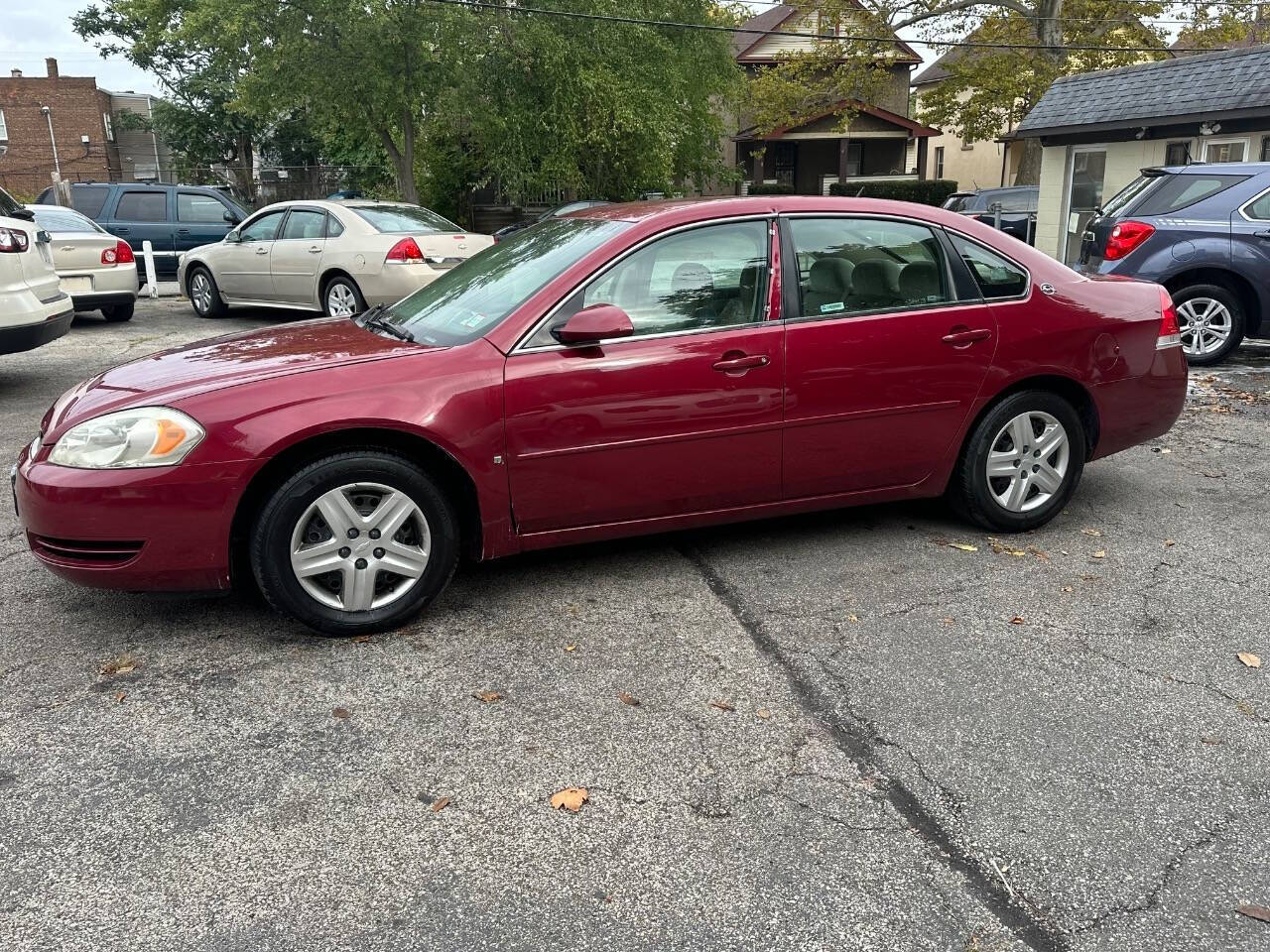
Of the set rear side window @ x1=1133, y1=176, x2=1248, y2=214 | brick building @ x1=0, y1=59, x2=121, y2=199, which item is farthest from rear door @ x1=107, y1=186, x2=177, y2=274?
brick building @ x1=0, y1=59, x2=121, y2=199

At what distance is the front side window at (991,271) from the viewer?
476 centimetres

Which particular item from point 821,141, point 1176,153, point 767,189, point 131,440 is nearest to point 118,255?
point 131,440

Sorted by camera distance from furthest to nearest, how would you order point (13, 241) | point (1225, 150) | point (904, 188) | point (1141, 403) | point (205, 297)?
point (904, 188), point (1225, 150), point (205, 297), point (13, 241), point (1141, 403)

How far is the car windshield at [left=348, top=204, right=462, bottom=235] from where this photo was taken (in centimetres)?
1155

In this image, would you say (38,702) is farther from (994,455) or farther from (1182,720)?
(994,455)

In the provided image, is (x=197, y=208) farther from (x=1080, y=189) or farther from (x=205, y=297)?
(x=1080, y=189)

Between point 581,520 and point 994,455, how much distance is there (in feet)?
6.52

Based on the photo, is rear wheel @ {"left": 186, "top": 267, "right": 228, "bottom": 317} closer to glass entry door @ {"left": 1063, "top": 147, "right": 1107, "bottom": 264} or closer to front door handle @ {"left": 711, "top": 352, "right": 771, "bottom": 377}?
front door handle @ {"left": 711, "top": 352, "right": 771, "bottom": 377}

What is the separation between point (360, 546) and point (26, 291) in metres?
5.24

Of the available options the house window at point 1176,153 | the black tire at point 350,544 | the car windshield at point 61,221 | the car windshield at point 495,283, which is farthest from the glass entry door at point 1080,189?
the black tire at point 350,544

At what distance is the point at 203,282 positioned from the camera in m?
→ 13.4

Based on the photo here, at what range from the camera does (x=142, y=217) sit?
54.1 feet

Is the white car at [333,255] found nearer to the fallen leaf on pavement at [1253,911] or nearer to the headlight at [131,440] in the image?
the headlight at [131,440]

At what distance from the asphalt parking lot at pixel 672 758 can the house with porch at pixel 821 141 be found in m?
35.1
